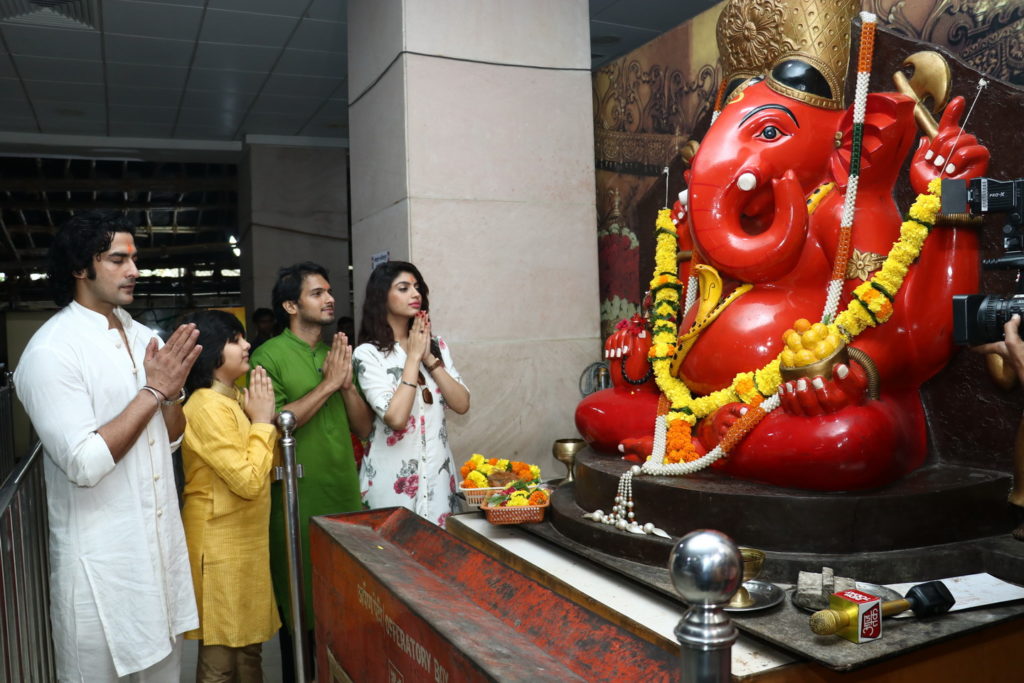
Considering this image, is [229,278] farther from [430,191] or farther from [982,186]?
[982,186]

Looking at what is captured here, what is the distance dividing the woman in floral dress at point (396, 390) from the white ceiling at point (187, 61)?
2.67 metres

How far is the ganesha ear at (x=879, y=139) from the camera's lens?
8.76 ft

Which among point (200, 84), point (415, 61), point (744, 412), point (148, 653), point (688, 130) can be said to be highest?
point (200, 84)

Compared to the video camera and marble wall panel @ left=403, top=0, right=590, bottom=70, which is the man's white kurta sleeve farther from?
marble wall panel @ left=403, top=0, right=590, bottom=70

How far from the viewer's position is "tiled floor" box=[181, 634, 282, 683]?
12.0 ft

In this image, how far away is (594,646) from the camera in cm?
192

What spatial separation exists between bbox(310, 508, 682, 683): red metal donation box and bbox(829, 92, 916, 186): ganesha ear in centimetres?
168

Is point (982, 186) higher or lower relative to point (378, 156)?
lower

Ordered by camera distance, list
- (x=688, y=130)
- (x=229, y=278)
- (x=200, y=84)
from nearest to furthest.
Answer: (x=688, y=130)
(x=200, y=84)
(x=229, y=278)

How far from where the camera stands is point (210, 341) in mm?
2809

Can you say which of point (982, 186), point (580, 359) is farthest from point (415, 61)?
point (982, 186)

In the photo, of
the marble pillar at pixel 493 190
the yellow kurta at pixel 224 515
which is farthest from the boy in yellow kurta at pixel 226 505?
the marble pillar at pixel 493 190

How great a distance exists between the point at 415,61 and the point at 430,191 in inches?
24.3

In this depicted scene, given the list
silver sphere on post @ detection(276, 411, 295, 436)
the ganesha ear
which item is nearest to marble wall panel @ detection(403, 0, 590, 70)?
the ganesha ear
